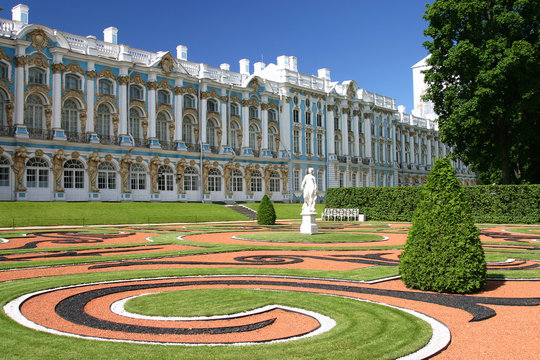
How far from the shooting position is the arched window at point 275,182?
186ft

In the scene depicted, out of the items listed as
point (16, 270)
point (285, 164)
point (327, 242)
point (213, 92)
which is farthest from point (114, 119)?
point (16, 270)

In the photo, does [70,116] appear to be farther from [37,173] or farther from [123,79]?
[37,173]

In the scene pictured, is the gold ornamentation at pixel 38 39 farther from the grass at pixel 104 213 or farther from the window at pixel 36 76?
the grass at pixel 104 213

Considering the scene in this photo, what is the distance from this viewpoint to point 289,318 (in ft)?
25.2

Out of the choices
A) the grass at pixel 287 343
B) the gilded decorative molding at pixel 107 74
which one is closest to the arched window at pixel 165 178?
the gilded decorative molding at pixel 107 74

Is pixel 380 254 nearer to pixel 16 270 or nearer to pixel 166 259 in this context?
pixel 166 259

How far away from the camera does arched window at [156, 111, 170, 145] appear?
48.1m

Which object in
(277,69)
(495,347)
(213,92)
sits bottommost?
(495,347)

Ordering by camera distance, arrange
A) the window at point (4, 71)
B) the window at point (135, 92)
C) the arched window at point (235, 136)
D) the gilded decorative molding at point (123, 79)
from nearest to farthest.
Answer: the window at point (4, 71) < the gilded decorative molding at point (123, 79) < the window at point (135, 92) < the arched window at point (235, 136)

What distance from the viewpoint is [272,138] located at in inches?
2285

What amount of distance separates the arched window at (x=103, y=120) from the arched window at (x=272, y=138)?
19.5 m

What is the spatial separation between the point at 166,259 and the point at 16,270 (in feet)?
12.9

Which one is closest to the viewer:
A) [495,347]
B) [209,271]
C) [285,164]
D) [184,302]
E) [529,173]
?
[495,347]

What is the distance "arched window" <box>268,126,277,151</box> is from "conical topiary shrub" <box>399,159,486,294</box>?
156 ft
